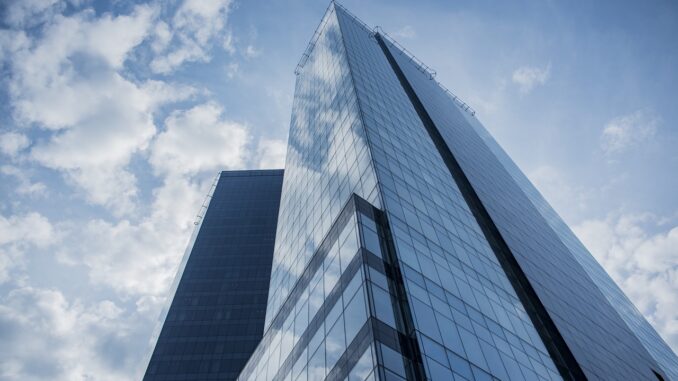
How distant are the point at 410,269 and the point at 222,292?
102110mm

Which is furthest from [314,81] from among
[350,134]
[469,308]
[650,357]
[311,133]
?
[650,357]

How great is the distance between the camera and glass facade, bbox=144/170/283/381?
10744 centimetres

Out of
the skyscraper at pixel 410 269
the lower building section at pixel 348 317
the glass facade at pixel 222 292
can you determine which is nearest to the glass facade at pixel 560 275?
the skyscraper at pixel 410 269

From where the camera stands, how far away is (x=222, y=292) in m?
126

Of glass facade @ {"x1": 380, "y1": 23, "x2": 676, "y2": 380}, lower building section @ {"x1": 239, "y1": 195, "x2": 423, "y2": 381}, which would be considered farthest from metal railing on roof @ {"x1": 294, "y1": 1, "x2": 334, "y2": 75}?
lower building section @ {"x1": 239, "y1": 195, "x2": 423, "y2": 381}

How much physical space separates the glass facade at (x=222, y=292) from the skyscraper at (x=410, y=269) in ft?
184

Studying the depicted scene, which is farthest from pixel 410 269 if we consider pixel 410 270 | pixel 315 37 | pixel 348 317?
pixel 315 37

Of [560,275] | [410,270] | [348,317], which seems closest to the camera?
[348,317]

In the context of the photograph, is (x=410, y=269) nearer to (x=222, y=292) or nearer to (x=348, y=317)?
(x=348, y=317)

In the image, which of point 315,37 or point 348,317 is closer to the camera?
point 348,317

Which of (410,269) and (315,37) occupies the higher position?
(315,37)

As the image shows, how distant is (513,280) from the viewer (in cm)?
4928

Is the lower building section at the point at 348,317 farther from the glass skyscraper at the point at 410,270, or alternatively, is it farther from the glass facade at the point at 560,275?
the glass facade at the point at 560,275

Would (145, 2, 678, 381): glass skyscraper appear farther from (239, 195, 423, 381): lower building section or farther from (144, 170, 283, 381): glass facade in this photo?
(144, 170, 283, 381): glass facade
